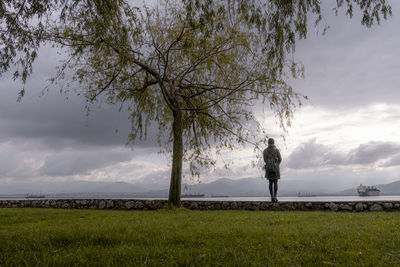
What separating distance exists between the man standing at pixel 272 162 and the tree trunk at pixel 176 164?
139 inches

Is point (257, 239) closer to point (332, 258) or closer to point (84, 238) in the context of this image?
point (332, 258)

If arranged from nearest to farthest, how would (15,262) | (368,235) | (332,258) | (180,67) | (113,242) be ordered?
(15,262)
(332,258)
(113,242)
(368,235)
(180,67)

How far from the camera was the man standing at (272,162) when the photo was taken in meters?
12.0

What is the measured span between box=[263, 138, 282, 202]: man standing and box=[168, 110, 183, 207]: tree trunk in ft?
11.6

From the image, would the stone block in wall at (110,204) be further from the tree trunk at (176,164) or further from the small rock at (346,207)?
the small rock at (346,207)

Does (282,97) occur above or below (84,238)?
above

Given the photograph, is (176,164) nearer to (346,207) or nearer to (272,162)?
(272,162)

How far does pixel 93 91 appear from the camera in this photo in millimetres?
12148

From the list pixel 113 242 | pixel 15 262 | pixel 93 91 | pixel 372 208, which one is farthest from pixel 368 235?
pixel 93 91

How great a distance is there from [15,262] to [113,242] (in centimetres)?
137

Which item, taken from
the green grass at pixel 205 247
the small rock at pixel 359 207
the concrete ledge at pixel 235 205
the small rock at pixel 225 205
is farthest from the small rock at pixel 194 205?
the green grass at pixel 205 247

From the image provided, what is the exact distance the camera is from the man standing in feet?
39.3

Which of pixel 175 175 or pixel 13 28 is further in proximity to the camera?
pixel 175 175

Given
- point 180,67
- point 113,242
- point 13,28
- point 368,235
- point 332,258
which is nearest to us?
point 332,258
